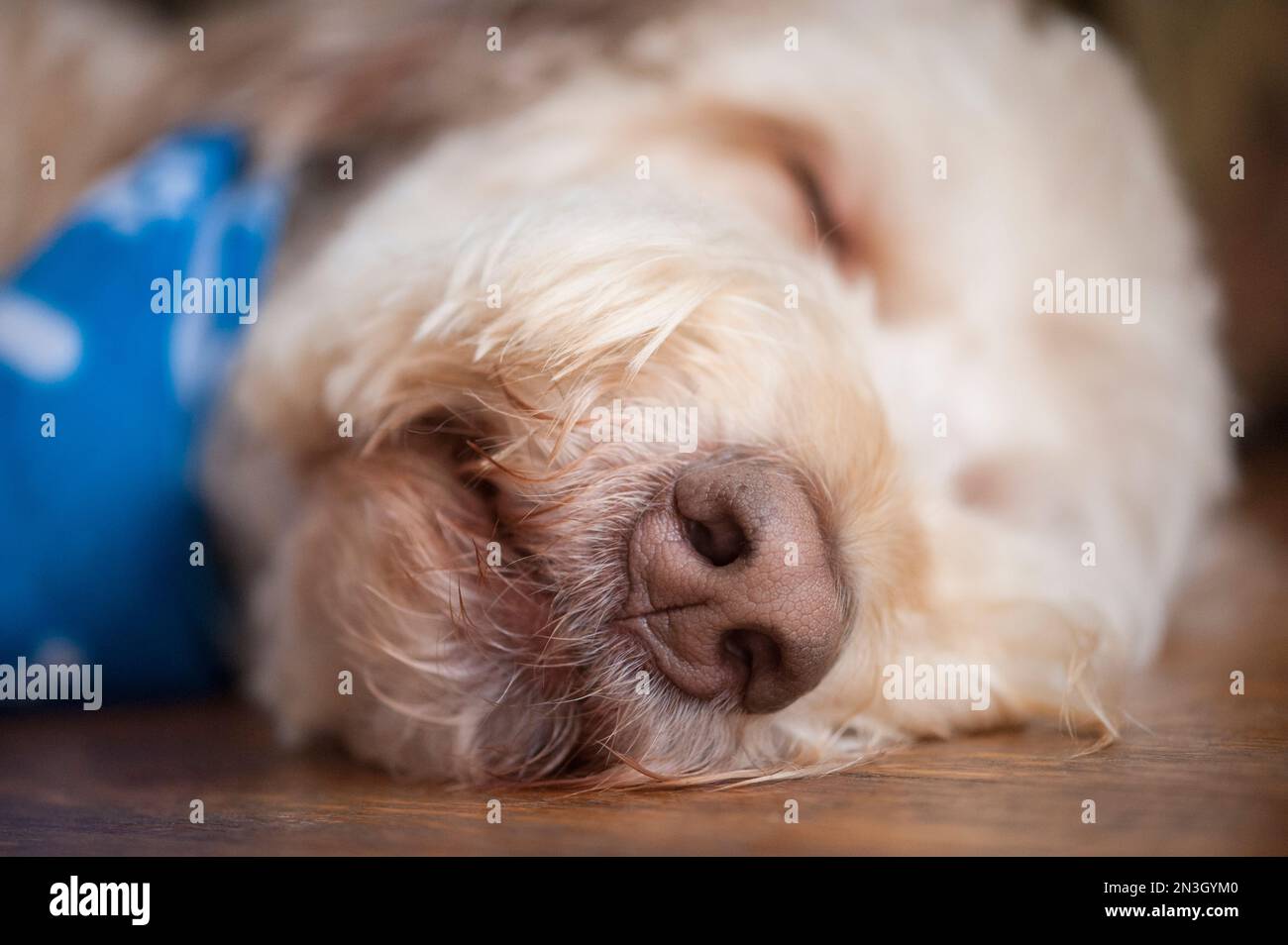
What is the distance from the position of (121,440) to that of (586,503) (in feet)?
2.67

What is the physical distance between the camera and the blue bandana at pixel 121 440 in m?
1.58

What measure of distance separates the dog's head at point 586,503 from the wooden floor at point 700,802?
6cm

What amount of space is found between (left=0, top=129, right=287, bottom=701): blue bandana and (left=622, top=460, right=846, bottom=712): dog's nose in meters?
0.79

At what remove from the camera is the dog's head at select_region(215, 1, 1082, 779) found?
1071 mm

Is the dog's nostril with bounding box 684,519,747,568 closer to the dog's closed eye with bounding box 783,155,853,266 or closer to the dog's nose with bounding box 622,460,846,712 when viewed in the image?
the dog's nose with bounding box 622,460,846,712

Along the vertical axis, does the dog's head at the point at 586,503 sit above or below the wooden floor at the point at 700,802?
above

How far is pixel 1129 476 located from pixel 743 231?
701 mm

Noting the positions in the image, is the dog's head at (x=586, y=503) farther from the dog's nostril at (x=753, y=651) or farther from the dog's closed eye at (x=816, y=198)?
the dog's closed eye at (x=816, y=198)

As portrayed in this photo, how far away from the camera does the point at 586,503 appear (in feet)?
3.53

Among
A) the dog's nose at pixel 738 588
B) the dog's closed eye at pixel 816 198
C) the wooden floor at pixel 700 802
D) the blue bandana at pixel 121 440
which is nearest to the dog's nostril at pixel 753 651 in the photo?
the dog's nose at pixel 738 588

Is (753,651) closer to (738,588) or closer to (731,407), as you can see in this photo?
(738,588)

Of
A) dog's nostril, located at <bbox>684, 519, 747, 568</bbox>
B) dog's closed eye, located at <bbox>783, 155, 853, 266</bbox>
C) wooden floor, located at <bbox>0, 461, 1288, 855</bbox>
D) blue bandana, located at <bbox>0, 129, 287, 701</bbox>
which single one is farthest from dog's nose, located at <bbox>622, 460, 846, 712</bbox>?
blue bandana, located at <bbox>0, 129, 287, 701</bbox>

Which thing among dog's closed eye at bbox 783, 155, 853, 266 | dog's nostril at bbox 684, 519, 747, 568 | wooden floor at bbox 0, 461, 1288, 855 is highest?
dog's closed eye at bbox 783, 155, 853, 266

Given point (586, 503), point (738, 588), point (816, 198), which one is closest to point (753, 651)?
point (738, 588)
